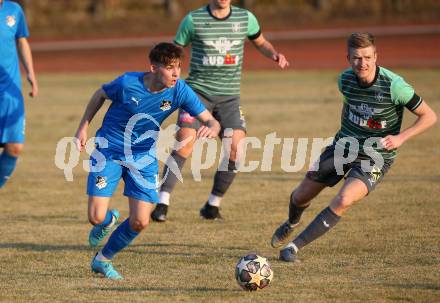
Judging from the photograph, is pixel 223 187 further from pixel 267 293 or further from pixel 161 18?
pixel 161 18

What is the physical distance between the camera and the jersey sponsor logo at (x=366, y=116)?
24.8ft

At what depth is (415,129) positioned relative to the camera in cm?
731

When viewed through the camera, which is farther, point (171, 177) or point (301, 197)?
point (171, 177)

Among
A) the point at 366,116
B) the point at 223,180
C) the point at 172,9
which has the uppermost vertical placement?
the point at 366,116

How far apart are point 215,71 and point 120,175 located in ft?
8.90

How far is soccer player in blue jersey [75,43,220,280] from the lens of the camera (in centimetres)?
726

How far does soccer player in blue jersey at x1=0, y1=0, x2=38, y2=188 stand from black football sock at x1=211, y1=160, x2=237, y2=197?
7.19 feet

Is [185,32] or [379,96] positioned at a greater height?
[379,96]

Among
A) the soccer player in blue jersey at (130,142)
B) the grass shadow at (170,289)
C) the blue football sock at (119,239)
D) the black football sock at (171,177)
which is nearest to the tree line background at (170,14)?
the black football sock at (171,177)

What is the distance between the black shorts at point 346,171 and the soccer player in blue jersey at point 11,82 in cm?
354

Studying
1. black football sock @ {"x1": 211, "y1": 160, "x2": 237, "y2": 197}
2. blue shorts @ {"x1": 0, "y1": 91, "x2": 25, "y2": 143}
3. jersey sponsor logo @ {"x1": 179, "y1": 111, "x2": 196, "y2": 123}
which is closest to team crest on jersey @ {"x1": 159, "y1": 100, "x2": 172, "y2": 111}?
jersey sponsor logo @ {"x1": 179, "y1": 111, "x2": 196, "y2": 123}

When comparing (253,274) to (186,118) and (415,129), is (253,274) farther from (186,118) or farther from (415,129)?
(186,118)

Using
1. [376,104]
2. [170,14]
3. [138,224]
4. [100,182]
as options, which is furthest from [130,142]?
[170,14]

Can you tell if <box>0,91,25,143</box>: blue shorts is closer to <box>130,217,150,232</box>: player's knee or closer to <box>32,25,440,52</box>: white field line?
<box>130,217,150,232</box>: player's knee
